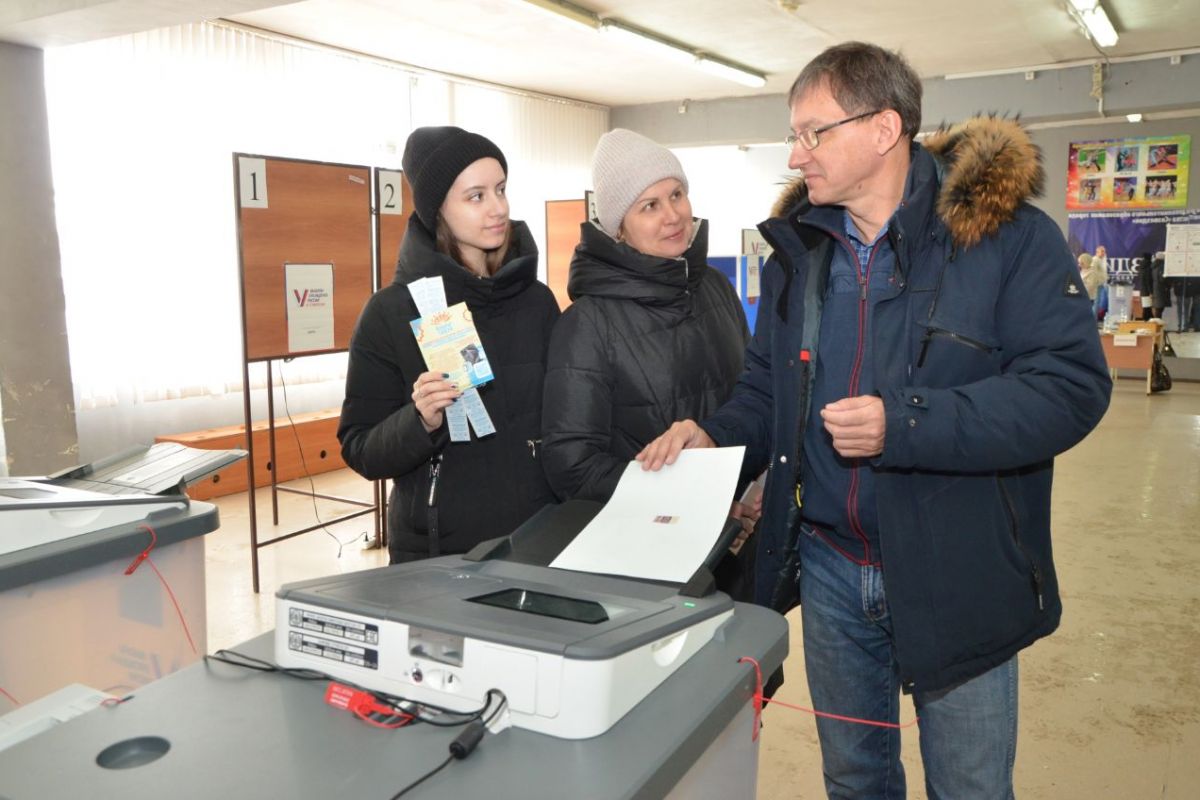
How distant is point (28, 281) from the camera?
4.10 metres

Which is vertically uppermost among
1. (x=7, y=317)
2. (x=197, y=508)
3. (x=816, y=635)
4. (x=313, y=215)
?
(x=313, y=215)

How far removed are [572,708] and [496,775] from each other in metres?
0.09

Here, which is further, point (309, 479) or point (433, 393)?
point (309, 479)

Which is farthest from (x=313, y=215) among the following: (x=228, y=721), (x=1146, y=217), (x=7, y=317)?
(x=1146, y=217)

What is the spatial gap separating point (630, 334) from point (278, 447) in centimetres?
483

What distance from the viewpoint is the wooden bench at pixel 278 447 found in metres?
5.66

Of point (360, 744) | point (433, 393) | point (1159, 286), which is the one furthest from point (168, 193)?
point (1159, 286)

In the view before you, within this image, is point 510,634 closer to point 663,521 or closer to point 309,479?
point 663,521

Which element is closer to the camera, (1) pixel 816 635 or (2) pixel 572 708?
(2) pixel 572 708

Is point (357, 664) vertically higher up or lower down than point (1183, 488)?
higher up

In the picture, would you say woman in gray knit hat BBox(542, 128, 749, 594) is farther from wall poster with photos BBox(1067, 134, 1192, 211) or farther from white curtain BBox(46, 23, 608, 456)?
wall poster with photos BBox(1067, 134, 1192, 211)

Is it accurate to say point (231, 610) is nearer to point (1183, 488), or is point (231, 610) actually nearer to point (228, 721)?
point (228, 721)

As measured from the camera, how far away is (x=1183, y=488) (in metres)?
5.54

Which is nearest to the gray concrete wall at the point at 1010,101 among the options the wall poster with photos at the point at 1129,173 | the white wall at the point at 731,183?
the white wall at the point at 731,183
